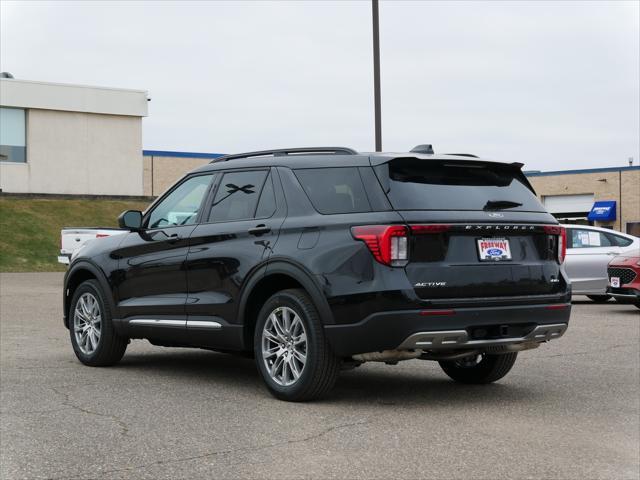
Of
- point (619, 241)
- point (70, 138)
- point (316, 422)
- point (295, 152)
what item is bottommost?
point (316, 422)

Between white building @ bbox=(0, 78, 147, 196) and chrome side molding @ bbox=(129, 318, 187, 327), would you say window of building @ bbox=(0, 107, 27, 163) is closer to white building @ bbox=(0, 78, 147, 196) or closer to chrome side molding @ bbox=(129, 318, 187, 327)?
white building @ bbox=(0, 78, 147, 196)

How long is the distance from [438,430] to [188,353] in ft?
16.5

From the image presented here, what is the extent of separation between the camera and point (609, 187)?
63375 mm

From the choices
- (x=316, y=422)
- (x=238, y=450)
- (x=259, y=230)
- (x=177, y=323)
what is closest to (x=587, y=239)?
(x=177, y=323)

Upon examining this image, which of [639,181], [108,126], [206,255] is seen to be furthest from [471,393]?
[639,181]

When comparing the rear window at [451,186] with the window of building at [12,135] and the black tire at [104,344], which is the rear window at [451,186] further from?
the window of building at [12,135]

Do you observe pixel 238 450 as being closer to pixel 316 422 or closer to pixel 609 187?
pixel 316 422

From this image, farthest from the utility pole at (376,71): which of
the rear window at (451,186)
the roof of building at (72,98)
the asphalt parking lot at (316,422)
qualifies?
the roof of building at (72,98)

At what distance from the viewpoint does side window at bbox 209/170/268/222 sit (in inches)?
329

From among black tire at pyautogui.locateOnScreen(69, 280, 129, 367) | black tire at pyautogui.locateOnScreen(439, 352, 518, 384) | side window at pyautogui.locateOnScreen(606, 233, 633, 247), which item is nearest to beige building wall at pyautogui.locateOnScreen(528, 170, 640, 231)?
side window at pyautogui.locateOnScreen(606, 233, 633, 247)

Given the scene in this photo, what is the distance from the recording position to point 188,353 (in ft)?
36.7

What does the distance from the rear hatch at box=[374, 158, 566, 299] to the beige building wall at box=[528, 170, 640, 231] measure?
56.3 meters

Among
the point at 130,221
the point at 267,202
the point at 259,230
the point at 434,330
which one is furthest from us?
the point at 130,221

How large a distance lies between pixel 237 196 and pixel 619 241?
1277 cm
